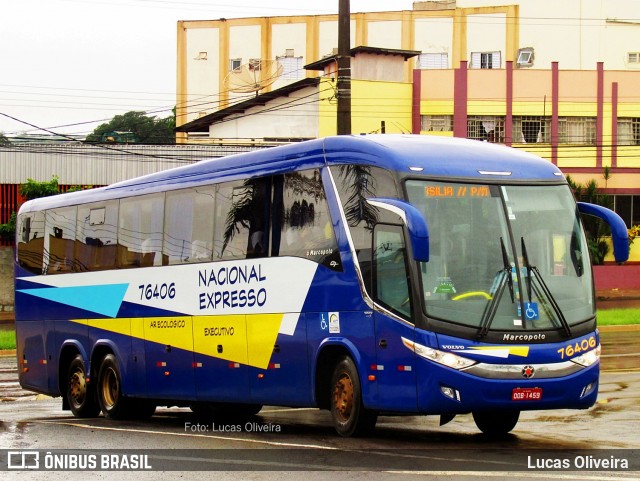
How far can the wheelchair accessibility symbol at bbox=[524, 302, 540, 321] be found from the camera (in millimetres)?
12508

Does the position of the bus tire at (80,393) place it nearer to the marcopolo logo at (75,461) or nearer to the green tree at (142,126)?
the marcopolo logo at (75,461)

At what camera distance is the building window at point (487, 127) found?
56531mm

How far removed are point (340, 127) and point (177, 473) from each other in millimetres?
15006

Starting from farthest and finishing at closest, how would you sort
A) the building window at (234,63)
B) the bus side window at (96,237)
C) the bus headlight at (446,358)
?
the building window at (234,63), the bus side window at (96,237), the bus headlight at (446,358)

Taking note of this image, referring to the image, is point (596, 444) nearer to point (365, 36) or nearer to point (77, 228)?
point (77, 228)

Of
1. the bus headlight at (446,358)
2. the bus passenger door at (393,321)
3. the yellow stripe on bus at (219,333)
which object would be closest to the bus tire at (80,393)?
the yellow stripe on bus at (219,333)

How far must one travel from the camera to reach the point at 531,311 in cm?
1254

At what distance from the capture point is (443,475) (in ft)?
32.8

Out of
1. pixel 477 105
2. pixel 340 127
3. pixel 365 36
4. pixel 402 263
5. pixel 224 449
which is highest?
pixel 365 36

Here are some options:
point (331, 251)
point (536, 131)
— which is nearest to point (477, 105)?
point (536, 131)

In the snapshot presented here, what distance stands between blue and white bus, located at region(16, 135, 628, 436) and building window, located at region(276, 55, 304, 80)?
55.3 m

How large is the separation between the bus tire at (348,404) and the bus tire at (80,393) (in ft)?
22.7

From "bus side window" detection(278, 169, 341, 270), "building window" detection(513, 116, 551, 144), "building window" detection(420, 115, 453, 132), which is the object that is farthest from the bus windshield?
"building window" detection(513, 116, 551, 144)

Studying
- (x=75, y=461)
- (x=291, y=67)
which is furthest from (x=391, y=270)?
(x=291, y=67)
